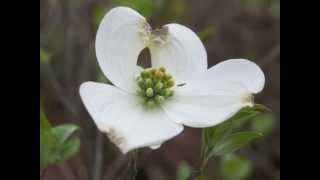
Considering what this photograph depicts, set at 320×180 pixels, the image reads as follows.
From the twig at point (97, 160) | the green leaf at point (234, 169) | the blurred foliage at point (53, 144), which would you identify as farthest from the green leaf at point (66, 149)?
the green leaf at point (234, 169)

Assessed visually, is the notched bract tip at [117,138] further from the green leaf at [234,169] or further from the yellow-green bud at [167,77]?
the green leaf at [234,169]

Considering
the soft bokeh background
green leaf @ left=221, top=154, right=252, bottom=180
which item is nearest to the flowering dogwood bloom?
the soft bokeh background

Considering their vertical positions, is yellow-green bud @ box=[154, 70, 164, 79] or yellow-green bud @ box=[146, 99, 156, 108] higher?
yellow-green bud @ box=[154, 70, 164, 79]

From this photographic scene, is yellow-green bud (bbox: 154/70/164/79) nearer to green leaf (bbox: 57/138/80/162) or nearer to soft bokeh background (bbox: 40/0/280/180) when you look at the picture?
green leaf (bbox: 57/138/80/162)

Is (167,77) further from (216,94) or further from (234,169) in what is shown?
(234,169)

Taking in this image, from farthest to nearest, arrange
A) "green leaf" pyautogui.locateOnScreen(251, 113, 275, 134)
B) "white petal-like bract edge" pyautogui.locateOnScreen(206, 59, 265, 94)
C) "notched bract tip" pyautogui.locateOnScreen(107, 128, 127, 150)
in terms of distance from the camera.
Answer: "green leaf" pyautogui.locateOnScreen(251, 113, 275, 134) → "white petal-like bract edge" pyautogui.locateOnScreen(206, 59, 265, 94) → "notched bract tip" pyautogui.locateOnScreen(107, 128, 127, 150)

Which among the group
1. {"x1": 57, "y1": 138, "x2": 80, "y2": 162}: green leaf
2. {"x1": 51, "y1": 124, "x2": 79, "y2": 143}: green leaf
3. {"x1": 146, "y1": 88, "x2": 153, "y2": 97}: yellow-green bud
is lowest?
{"x1": 57, "y1": 138, "x2": 80, "y2": 162}: green leaf

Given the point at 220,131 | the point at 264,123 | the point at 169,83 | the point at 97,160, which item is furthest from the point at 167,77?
the point at 264,123
